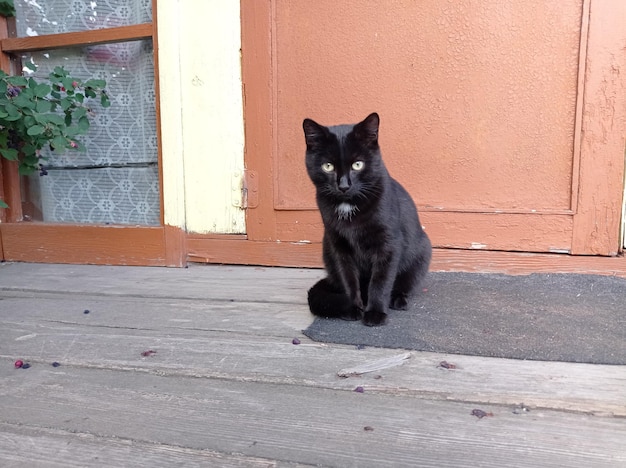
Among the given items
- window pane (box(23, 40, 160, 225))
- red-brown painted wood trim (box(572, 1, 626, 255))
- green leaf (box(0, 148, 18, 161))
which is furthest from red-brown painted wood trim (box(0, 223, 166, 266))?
red-brown painted wood trim (box(572, 1, 626, 255))

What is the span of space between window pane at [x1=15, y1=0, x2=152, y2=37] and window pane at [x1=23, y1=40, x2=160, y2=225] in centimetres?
14

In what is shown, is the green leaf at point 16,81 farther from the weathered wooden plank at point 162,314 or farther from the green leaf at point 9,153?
the weathered wooden plank at point 162,314

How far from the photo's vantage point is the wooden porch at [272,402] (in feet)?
3.13

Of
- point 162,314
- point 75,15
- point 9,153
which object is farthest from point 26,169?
point 162,314

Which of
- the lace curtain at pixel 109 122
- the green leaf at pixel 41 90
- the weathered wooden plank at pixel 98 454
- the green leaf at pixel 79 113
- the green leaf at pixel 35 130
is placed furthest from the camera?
the lace curtain at pixel 109 122

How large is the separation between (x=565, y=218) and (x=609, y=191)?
0.24 meters

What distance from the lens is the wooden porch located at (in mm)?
954

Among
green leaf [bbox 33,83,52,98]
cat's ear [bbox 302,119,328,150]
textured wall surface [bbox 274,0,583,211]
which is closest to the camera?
cat's ear [bbox 302,119,328,150]

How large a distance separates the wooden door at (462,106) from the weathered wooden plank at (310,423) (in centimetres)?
154

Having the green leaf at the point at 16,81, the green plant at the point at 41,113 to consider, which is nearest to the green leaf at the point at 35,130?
the green plant at the point at 41,113

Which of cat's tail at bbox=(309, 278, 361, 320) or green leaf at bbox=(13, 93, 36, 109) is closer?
cat's tail at bbox=(309, 278, 361, 320)

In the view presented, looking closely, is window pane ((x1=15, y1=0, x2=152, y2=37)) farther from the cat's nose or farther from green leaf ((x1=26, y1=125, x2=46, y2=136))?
the cat's nose

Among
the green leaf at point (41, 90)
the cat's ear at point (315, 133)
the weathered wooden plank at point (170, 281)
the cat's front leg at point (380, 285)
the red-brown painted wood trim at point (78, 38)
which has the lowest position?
the weathered wooden plank at point (170, 281)

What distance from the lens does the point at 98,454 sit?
0.97 meters
